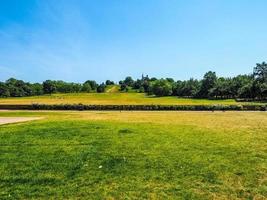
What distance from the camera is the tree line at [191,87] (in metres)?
86.6

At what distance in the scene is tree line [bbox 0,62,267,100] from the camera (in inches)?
3410

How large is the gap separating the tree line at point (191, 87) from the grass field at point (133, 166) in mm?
74580

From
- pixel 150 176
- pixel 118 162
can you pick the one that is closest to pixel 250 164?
pixel 150 176

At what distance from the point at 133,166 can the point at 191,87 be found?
11191 cm

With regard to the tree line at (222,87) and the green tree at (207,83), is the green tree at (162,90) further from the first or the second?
the green tree at (207,83)

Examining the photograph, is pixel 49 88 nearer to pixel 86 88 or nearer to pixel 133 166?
pixel 86 88

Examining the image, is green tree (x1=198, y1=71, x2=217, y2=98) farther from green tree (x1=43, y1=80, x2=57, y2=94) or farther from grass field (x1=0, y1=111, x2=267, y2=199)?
grass field (x1=0, y1=111, x2=267, y2=199)

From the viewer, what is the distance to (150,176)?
7738mm

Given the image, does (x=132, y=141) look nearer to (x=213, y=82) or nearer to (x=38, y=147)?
(x=38, y=147)

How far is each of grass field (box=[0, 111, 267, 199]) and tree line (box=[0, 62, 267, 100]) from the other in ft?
245

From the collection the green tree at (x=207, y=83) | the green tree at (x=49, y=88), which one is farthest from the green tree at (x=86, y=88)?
the green tree at (x=207, y=83)

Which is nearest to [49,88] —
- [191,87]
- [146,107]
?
[191,87]

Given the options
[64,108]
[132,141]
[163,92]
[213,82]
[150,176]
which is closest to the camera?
[150,176]

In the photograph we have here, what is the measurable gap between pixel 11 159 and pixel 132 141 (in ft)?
14.7
